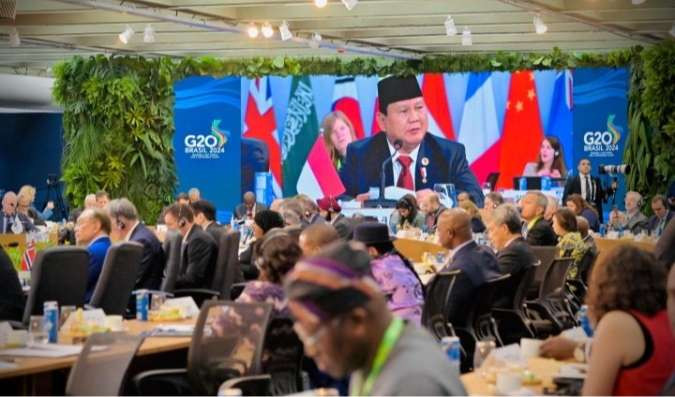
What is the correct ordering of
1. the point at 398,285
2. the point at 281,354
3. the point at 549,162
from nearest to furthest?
the point at 281,354 → the point at 398,285 → the point at 549,162

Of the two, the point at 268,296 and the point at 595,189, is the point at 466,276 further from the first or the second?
the point at 595,189

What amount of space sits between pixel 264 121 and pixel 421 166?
2.95 metres

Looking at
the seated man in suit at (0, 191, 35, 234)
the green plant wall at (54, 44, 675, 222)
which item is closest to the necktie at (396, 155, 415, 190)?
the green plant wall at (54, 44, 675, 222)

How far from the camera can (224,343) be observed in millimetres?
6152

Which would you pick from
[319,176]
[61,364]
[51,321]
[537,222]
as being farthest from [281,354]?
[319,176]

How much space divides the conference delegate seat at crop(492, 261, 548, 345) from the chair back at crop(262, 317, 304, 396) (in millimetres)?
3369

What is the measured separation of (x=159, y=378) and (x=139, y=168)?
16.4 metres

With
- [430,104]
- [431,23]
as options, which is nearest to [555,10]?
[431,23]

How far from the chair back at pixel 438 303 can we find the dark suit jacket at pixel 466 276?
7 cm

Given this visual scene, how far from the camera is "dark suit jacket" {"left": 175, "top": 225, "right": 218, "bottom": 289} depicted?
11.2 meters

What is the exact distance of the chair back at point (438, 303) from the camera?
316 inches

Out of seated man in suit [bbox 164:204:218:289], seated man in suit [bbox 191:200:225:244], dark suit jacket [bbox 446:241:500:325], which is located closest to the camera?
dark suit jacket [bbox 446:241:500:325]

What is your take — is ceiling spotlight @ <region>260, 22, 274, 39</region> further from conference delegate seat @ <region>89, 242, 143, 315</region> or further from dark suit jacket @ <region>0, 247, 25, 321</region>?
dark suit jacket @ <region>0, 247, 25, 321</region>

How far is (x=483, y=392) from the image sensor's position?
193 inches
